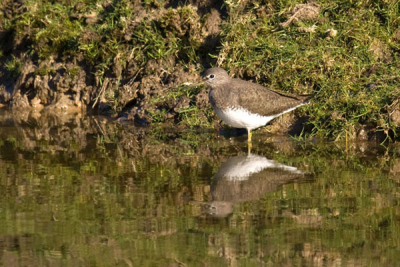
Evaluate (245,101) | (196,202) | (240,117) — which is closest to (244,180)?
(196,202)

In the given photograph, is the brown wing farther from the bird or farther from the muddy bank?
the muddy bank

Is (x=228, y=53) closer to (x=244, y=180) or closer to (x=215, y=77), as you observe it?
(x=215, y=77)

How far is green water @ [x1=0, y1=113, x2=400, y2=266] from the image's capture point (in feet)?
21.9

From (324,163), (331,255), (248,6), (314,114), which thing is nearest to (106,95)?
(248,6)

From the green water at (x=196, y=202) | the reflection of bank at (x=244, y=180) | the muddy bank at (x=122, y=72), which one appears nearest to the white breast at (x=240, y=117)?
the green water at (x=196, y=202)

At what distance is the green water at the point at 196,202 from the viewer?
6684mm

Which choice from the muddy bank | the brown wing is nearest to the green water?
the brown wing

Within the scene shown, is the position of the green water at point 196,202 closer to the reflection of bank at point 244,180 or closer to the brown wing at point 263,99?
the reflection of bank at point 244,180

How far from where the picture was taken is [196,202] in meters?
8.31

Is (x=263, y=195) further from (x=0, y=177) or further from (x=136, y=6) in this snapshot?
(x=136, y=6)

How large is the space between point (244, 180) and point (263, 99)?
2.93m

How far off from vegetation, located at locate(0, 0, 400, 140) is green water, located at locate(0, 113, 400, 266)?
0.90 metres

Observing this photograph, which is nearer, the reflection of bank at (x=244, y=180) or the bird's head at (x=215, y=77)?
the reflection of bank at (x=244, y=180)

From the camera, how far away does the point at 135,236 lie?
7.11 m
